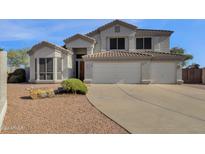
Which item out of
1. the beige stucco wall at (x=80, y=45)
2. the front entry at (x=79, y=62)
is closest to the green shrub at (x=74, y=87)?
the beige stucco wall at (x=80, y=45)

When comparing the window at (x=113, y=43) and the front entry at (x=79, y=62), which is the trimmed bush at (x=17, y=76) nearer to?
the front entry at (x=79, y=62)

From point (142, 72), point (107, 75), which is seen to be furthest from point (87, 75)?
point (142, 72)

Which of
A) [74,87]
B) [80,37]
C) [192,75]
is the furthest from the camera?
[192,75]

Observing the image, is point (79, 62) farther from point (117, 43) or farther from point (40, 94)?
point (40, 94)

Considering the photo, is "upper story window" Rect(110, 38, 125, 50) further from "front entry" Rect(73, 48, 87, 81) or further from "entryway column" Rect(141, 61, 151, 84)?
"entryway column" Rect(141, 61, 151, 84)

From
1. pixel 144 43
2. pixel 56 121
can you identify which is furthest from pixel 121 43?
pixel 56 121

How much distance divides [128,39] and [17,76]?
1464 cm

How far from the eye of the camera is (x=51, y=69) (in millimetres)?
21547

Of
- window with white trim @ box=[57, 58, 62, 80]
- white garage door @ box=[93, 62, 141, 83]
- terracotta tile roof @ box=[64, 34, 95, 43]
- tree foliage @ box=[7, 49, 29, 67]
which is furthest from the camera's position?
tree foliage @ box=[7, 49, 29, 67]

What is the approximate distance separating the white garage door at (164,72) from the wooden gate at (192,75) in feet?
22.1

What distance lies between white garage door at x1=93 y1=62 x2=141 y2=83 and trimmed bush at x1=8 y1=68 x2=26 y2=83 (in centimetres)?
1014

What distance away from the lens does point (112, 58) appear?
806 inches

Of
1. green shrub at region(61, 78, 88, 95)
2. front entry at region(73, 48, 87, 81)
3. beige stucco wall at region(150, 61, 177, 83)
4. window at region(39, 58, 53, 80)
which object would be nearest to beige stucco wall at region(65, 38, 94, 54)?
front entry at region(73, 48, 87, 81)

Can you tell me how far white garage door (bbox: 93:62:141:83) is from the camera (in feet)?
67.3
